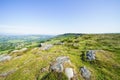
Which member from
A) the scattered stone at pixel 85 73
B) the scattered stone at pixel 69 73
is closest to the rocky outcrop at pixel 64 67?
the scattered stone at pixel 69 73

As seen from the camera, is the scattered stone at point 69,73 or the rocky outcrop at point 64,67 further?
the rocky outcrop at point 64,67

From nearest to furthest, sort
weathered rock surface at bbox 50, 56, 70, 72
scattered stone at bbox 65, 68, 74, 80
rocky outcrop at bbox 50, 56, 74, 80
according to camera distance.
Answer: scattered stone at bbox 65, 68, 74, 80
rocky outcrop at bbox 50, 56, 74, 80
weathered rock surface at bbox 50, 56, 70, 72

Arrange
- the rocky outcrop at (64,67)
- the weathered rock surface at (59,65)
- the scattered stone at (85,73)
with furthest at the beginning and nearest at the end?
the weathered rock surface at (59,65) < the rocky outcrop at (64,67) < the scattered stone at (85,73)

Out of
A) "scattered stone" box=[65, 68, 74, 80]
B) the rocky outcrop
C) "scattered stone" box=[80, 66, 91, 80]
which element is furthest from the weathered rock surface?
"scattered stone" box=[80, 66, 91, 80]

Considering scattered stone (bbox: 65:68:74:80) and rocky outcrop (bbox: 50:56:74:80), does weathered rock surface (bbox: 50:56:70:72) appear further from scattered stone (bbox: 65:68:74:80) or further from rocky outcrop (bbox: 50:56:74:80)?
scattered stone (bbox: 65:68:74:80)

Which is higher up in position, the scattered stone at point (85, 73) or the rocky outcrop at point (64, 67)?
the rocky outcrop at point (64, 67)

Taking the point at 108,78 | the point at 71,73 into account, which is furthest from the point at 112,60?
the point at 71,73

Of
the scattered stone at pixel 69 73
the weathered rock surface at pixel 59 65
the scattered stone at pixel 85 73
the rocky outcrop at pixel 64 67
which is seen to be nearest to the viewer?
the scattered stone at pixel 85 73

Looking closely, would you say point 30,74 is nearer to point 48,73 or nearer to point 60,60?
point 48,73

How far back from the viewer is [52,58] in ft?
203

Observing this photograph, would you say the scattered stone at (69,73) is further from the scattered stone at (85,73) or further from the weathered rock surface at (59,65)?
the scattered stone at (85,73)

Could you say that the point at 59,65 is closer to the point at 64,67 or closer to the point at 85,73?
the point at 64,67

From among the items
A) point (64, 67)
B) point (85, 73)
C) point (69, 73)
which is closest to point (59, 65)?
point (64, 67)

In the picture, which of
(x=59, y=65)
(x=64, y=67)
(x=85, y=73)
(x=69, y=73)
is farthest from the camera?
(x=59, y=65)
